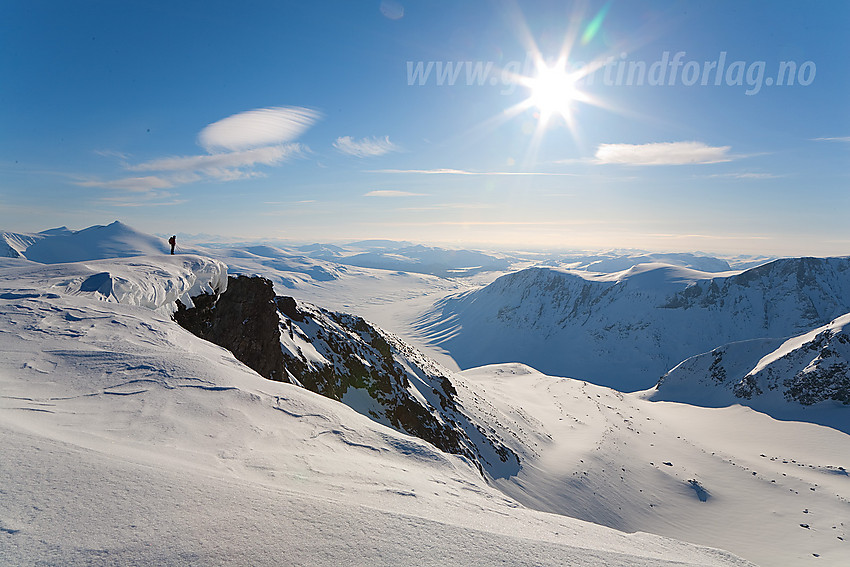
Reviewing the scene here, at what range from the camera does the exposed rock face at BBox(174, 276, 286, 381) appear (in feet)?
67.6

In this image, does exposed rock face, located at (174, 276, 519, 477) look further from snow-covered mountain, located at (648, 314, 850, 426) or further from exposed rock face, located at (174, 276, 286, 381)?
snow-covered mountain, located at (648, 314, 850, 426)

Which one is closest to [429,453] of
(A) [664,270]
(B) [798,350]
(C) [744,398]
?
(C) [744,398]

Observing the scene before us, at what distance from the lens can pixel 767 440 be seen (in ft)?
174

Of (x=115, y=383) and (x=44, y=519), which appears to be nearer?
(x=44, y=519)

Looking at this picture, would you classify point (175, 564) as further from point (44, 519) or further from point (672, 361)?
point (672, 361)

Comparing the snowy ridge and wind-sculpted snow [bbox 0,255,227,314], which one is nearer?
wind-sculpted snow [bbox 0,255,227,314]

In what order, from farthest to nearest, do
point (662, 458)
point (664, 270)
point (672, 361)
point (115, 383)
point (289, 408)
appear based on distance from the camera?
1. point (664, 270)
2. point (672, 361)
3. point (662, 458)
4. point (289, 408)
5. point (115, 383)

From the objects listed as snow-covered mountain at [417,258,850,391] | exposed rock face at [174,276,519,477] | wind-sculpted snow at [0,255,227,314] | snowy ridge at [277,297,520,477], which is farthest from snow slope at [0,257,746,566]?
snow-covered mountain at [417,258,850,391]

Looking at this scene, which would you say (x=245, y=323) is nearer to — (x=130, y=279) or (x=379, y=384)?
(x=130, y=279)

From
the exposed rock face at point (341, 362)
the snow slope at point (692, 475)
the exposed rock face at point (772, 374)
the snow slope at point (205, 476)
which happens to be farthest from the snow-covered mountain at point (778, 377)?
the snow slope at point (205, 476)

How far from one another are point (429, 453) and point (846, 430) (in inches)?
3001

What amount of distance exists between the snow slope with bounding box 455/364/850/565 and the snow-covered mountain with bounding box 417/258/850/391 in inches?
2840

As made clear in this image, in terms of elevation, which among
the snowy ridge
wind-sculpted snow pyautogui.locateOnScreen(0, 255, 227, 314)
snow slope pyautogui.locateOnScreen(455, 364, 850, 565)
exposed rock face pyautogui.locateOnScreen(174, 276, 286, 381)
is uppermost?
wind-sculpted snow pyautogui.locateOnScreen(0, 255, 227, 314)

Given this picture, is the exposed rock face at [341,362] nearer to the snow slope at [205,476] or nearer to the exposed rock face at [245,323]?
the exposed rock face at [245,323]
